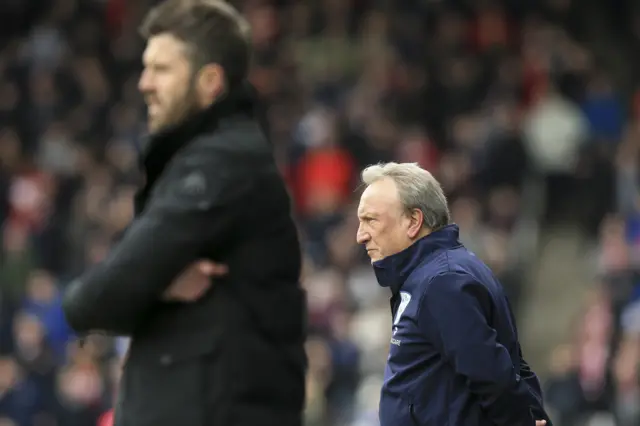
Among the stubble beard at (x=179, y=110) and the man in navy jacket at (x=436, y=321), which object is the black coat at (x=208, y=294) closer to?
the stubble beard at (x=179, y=110)

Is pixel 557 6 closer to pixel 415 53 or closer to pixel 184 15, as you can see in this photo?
pixel 415 53

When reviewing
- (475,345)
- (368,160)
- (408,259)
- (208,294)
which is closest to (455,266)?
(408,259)

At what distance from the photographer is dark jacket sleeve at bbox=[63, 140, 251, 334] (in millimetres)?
3691

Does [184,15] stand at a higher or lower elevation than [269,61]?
higher

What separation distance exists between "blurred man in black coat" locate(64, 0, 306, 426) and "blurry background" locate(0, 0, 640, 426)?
7.02 m

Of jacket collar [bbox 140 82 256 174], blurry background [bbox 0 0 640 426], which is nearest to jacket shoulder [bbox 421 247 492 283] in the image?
jacket collar [bbox 140 82 256 174]

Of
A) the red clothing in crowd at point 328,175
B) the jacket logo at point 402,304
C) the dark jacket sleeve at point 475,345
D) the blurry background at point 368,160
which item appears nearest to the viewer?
the dark jacket sleeve at point 475,345

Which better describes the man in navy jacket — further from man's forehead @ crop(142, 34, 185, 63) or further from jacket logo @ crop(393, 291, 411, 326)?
man's forehead @ crop(142, 34, 185, 63)

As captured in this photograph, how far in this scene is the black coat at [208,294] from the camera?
3707 millimetres

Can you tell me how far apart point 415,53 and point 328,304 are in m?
4.46

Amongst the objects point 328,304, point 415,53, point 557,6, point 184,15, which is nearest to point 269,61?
Answer: point 415,53

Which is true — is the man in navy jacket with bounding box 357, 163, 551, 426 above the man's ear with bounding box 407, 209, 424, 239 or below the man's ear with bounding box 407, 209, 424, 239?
below

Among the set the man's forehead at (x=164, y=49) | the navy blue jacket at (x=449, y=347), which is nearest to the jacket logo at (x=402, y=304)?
the navy blue jacket at (x=449, y=347)

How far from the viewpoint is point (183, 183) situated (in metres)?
3.77
